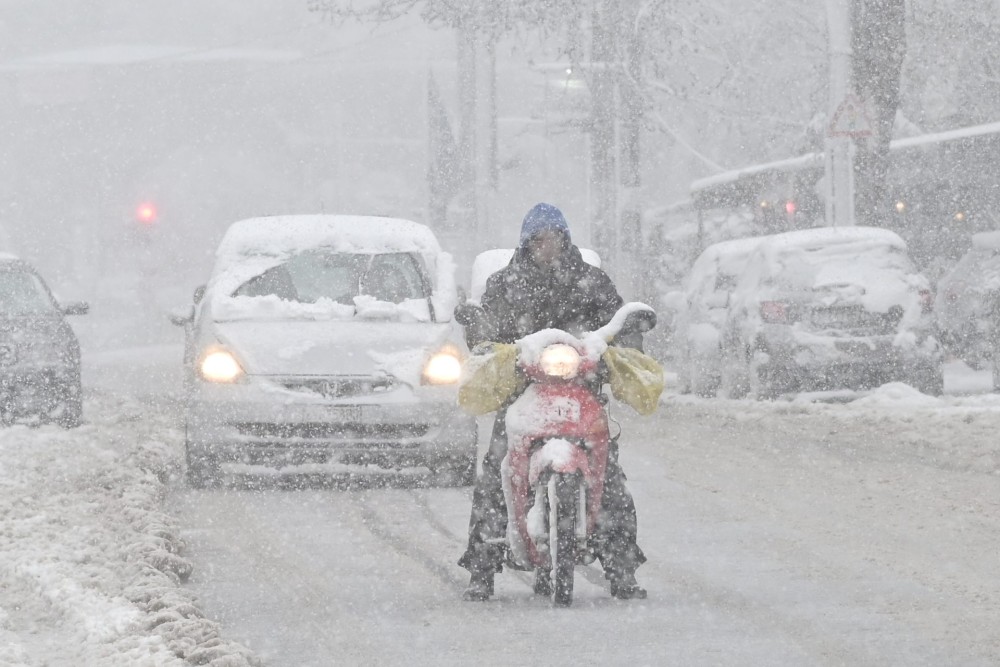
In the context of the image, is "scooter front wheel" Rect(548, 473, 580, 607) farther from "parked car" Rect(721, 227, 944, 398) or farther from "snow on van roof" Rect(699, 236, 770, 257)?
"snow on van roof" Rect(699, 236, 770, 257)

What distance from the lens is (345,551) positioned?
30.0 feet

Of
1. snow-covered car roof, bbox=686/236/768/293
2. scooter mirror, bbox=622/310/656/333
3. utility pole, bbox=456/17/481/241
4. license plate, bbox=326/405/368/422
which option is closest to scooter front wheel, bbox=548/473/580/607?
scooter mirror, bbox=622/310/656/333

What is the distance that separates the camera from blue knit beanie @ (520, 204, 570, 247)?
753 cm

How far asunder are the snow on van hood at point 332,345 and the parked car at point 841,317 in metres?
5.91

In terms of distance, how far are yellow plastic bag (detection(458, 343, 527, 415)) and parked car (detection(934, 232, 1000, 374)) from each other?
1336 cm

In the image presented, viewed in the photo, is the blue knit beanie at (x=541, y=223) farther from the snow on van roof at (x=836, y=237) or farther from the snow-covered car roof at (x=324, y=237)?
the snow on van roof at (x=836, y=237)

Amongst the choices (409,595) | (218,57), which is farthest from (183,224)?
(409,595)

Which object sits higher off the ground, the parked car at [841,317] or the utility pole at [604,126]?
the utility pole at [604,126]

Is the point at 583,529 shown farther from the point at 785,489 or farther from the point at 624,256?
the point at 624,256

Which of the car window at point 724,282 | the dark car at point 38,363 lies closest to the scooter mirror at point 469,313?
the dark car at point 38,363

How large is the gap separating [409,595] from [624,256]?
21.9 metres

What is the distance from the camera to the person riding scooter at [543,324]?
759 cm

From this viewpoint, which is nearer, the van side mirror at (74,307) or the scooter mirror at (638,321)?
the scooter mirror at (638,321)

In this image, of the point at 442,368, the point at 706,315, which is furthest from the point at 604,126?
the point at 442,368
